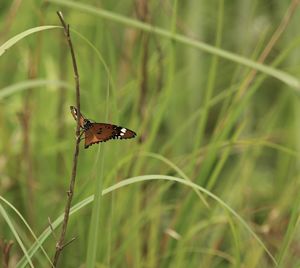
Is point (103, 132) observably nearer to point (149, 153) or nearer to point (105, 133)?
point (105, 133)

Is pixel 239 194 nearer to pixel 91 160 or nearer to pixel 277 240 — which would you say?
pixel 277 240

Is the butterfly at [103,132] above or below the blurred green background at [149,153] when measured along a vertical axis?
above

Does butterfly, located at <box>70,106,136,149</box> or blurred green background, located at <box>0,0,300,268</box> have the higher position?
butterfly, located at <box>70,106,136,149</box>

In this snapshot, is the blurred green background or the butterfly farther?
the blurred green background

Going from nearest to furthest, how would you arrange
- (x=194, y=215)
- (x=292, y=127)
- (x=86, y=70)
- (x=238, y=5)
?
(x=194, y=215) < (x=86, y=70) < (x=292, y=127) < (x=238, y=5)

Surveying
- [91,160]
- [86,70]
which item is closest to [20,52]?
[86,70]

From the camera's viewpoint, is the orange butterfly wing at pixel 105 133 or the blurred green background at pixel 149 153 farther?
the blurred green background at pixel 149 153

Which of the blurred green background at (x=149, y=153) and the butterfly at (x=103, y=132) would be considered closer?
the butterfly at (x=103, y=132)

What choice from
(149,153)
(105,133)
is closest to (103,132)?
(105,133)
